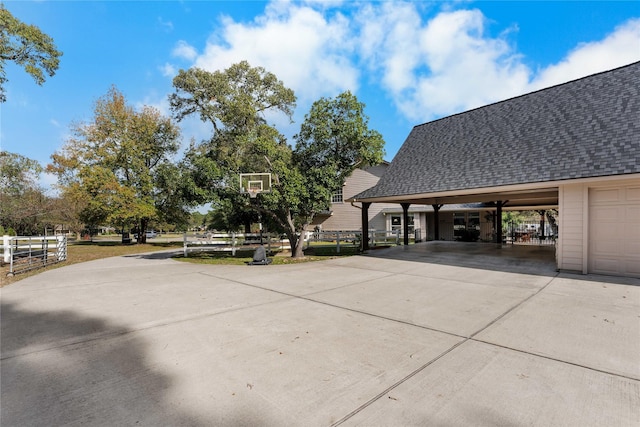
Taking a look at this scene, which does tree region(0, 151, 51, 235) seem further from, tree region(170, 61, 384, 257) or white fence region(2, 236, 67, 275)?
tree region(170, 61, 384, 257)

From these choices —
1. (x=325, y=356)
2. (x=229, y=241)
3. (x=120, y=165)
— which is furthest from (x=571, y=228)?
(x=120, y=165)

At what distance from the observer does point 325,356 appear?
133 inches

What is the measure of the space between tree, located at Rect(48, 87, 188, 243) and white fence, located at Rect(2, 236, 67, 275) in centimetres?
944

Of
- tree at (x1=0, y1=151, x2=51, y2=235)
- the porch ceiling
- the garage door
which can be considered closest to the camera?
the garage door

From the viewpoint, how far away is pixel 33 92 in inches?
553

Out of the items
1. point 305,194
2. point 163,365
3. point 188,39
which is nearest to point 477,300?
point 163,365

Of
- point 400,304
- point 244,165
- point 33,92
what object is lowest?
point 400,304

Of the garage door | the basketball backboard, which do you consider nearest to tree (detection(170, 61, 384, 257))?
the basketball backboard

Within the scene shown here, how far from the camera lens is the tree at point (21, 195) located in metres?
22.5

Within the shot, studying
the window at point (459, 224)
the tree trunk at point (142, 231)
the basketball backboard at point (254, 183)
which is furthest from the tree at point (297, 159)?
the tree trunk at point (142, 231)

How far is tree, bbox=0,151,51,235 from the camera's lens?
888 inches

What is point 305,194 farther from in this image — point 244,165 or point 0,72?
point 0,72

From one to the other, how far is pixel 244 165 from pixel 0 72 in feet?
37.8

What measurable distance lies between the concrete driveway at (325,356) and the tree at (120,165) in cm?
1804
